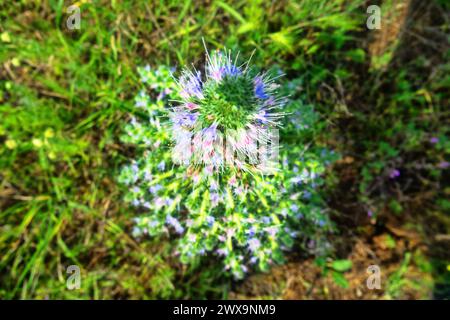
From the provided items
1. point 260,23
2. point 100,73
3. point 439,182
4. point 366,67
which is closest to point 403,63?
point 366,67

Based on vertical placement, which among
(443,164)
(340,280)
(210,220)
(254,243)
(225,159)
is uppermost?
(443,164)

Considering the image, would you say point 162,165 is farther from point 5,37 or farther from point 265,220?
point 5,37

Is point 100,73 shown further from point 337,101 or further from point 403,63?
point 403,63

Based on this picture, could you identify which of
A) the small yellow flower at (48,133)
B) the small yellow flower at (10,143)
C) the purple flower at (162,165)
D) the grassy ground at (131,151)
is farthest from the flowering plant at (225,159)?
the small yellow flower at (10,143)

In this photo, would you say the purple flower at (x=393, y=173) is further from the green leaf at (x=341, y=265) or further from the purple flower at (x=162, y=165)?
the purple flower at (x=162, y=165)

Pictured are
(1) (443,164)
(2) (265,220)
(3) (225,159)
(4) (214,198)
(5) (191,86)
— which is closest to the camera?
(5) (191,86)

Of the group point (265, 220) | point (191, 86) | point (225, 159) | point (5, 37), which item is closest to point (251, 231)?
point (265, 220)
